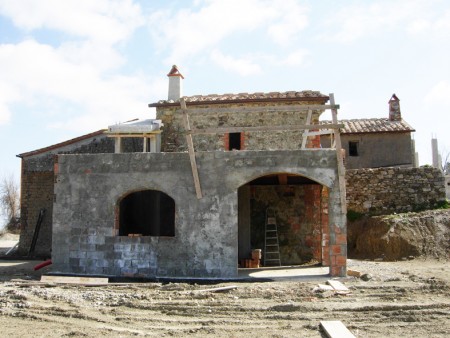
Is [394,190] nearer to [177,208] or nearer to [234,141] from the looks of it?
[234,141]

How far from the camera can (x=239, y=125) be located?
17859 mm

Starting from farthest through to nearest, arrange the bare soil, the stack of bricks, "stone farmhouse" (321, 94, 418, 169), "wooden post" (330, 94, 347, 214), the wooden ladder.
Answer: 1. "stone farmhouse" (321, 94, 418, 169)
2. the wooden ladder
3. the stack of bricks
4. "wooden post" (330, 94, 347, 214)
5. the bare soil

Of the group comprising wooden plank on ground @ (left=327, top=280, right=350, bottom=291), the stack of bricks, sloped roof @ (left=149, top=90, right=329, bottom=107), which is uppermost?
sloped roof @ (left=149, top=90, right=329, bottom=107)

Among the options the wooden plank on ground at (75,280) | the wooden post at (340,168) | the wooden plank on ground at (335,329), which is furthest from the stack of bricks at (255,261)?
the wooden plank on ground at (335,329)

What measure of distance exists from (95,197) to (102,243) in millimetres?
1250

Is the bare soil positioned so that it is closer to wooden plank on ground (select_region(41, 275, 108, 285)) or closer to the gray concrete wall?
wooden plank on ground (select_region(41, 275, 108, 285))

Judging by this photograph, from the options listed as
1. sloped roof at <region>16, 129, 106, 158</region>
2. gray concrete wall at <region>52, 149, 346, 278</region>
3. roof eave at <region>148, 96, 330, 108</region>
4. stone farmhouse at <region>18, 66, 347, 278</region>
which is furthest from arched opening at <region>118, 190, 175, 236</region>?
sloped roof at <region>16, 129, 106, 158</region>

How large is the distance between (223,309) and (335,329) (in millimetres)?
2277

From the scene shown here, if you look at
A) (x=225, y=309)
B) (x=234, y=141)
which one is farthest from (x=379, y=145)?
(x=225, y=309)

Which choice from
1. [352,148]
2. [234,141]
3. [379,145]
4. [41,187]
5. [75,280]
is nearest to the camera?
[75,280]

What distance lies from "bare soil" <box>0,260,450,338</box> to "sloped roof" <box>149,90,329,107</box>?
8259mm

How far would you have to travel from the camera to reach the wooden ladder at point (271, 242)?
53.2 feet

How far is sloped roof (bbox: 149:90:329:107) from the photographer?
695 inches

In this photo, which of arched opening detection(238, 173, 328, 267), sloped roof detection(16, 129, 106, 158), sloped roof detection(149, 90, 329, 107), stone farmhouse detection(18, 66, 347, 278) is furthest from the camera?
sloped roof detection(16, 129, 106, 158)
